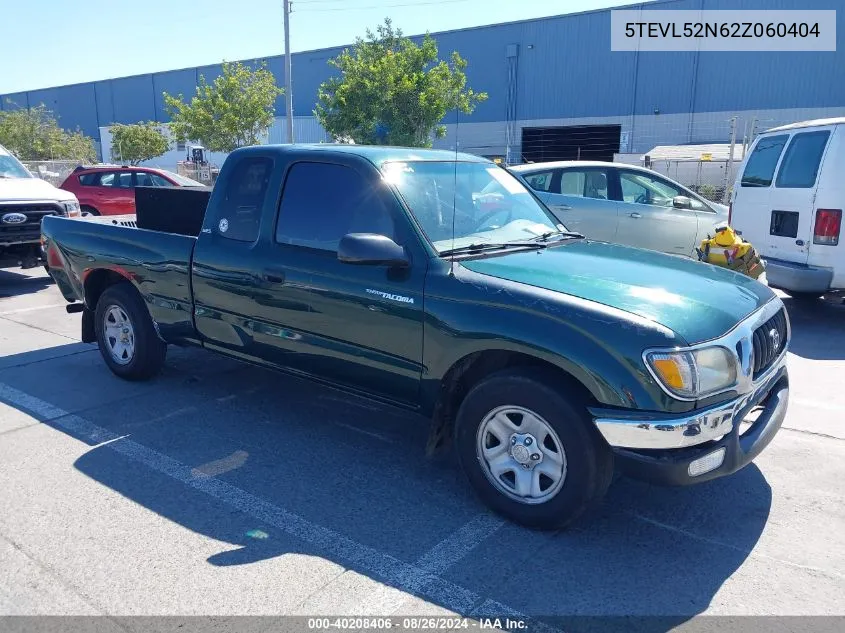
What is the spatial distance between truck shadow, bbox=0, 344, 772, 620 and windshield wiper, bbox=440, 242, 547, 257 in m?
1.34

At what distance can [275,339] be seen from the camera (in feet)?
14.6

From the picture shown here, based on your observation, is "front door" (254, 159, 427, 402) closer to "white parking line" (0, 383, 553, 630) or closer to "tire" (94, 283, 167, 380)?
"white parking line" (0, 383, 553, 630)

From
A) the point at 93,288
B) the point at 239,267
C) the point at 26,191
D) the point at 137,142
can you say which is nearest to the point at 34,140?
Answer: the point at 137,142

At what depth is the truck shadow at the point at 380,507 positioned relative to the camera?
120 inches

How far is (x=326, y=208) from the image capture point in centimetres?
421

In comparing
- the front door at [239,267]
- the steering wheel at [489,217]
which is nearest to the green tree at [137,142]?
the front door at [239,267]

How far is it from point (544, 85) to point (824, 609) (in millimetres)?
34059

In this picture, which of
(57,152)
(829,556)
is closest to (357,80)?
(829,556)

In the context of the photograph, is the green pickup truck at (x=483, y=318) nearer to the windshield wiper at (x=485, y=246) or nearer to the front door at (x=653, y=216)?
the windshield wiper at (x=485, y=246)

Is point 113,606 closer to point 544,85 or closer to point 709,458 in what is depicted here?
point 709,458

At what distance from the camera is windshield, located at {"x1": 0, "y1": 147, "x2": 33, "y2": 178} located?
432 inches

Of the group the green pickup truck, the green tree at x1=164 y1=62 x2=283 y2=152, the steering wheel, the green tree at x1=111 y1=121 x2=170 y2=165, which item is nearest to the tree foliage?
the green tree at x1=111 y1=121 x2=170 y2=165

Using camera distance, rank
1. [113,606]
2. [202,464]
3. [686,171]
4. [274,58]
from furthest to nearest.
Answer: [274,58] → [686,171] → [202,464] → [113,606]

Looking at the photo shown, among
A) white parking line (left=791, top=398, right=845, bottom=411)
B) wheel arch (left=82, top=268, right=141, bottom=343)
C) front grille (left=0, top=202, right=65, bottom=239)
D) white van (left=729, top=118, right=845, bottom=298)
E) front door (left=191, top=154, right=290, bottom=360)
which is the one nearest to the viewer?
front door (left=191, top=154, right=290, bottom=360)
